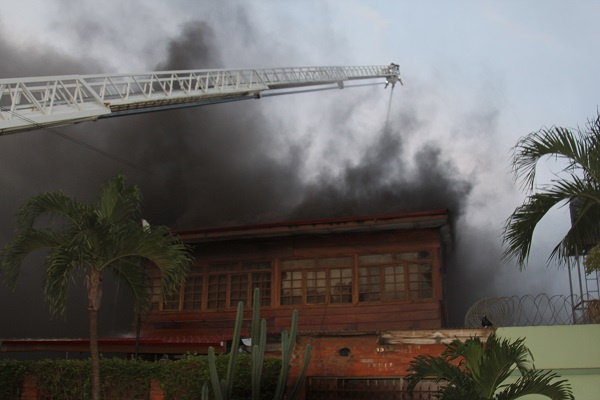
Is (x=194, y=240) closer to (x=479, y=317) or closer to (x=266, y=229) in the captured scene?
(x=266, y=229)

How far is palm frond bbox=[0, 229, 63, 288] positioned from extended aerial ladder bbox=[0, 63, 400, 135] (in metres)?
4.35

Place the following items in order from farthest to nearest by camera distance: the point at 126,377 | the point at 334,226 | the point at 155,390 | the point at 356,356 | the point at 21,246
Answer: the point at 334,226, the point at 356,356, the point at 126,377, the point at 155,390, the point at 21,246

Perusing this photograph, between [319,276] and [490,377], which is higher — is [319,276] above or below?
above

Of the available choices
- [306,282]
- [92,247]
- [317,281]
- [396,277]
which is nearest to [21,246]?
[92,247]

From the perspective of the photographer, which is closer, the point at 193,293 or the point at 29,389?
the point at 29,389

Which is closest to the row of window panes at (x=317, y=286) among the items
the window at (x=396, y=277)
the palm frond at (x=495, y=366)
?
the window at (x=396, y=277)

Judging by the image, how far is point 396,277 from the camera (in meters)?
17.6

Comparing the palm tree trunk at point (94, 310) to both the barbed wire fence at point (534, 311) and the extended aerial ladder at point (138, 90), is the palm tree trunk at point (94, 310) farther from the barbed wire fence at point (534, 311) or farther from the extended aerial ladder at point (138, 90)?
the barbed wire fence at point (534, 311)

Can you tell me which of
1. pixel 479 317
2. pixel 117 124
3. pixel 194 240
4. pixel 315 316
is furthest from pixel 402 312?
pixel 117 124

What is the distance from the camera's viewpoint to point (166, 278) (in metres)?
11.8

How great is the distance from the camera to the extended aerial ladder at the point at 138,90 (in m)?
15.9

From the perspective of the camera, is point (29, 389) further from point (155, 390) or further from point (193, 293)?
point (193, 293)

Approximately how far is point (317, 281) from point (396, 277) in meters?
2.06

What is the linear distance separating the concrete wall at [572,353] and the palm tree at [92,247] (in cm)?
635
